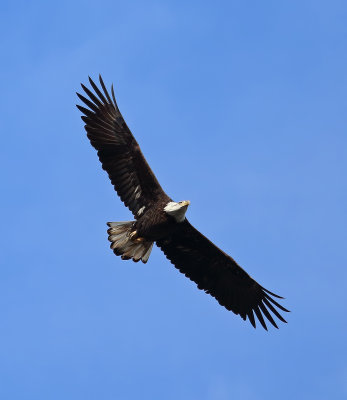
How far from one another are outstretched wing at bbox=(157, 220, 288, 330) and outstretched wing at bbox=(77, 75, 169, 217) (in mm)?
882

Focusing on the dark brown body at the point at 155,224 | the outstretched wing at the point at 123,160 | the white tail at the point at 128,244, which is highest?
the outstretched wing at the point at 123,160

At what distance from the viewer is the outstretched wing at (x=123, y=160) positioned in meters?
15.4

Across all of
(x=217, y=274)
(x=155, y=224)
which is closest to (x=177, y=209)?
(x=155, y=224)

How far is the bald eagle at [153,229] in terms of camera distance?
50.2 ft

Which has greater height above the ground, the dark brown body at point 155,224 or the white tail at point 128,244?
the dark brown body at point 155,224

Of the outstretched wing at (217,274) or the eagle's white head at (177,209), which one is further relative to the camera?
the outstretched wing at (217,274)

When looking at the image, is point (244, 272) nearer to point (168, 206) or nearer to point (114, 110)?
point (168, 206)

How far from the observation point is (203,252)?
1598 cm

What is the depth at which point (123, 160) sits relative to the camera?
15.6 meters

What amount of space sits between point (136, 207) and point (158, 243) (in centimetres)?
91

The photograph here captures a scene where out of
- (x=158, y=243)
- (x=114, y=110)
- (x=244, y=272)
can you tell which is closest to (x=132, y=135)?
(x=114, y=110)

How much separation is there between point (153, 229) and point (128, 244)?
23.0 inches

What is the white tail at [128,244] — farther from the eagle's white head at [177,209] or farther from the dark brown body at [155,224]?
the eagle's white head at [177,209]

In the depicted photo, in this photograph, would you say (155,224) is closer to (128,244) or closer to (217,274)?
(128,244)
